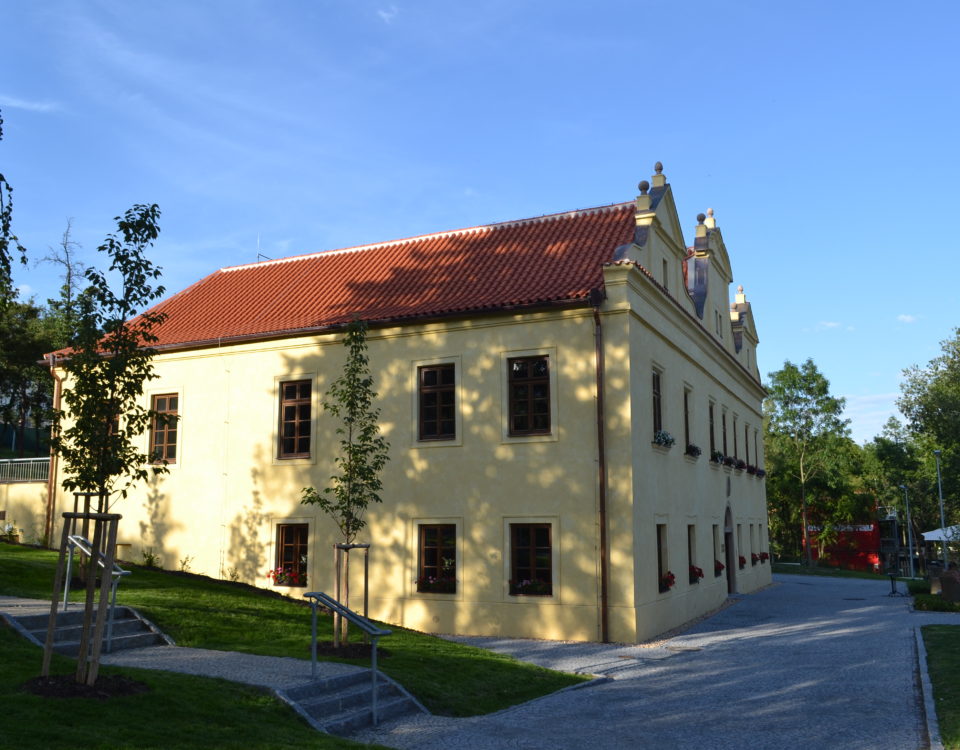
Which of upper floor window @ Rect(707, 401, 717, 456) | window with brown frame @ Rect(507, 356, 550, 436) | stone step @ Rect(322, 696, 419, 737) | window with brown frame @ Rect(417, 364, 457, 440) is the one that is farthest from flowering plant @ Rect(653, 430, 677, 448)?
stone step @ Rect(322, 696, 419, 737)

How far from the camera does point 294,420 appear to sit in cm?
2191

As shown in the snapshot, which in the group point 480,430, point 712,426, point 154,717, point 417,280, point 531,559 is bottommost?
point 154,717

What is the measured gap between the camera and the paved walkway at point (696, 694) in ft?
30.9

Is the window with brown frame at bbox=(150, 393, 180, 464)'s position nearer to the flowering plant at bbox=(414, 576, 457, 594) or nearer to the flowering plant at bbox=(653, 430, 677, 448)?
the flowering plant at bbox=(414, 576, 457, 594)

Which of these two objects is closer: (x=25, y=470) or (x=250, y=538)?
(x=250, y=538)

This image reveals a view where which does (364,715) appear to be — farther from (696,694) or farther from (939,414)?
(939,414)

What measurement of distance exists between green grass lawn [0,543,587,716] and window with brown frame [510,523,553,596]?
266cm

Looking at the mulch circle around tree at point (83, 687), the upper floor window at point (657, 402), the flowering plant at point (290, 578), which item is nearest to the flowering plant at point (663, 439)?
the upper floor window at point (657, 402)

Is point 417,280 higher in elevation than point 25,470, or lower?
higher

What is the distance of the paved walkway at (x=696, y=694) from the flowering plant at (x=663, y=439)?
4178 millimetres

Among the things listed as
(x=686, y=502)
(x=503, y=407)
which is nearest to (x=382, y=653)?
(x=503, y=407)

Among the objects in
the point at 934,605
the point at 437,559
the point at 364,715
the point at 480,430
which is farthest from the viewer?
the point at 934,605

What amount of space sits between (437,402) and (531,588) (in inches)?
184

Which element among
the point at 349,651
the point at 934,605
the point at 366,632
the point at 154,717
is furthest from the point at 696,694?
the point at 934,605
